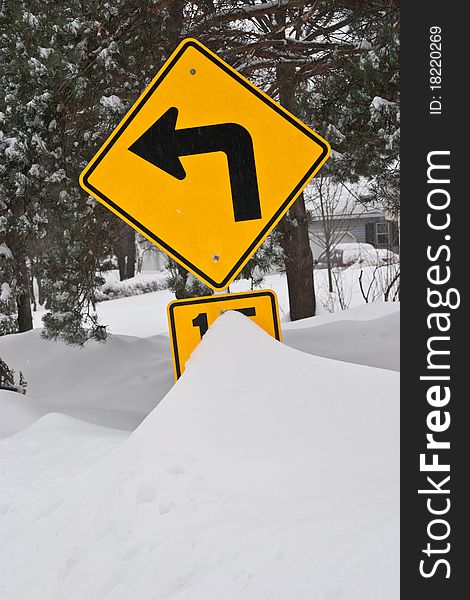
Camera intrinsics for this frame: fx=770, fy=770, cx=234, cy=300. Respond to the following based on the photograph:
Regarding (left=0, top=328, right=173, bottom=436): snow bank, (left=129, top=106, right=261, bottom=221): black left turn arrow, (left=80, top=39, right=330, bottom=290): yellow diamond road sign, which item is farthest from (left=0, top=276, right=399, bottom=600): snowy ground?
(left=0, top=328, right=173, bottom=436): snow bank

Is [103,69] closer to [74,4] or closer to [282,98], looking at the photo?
[74,4]

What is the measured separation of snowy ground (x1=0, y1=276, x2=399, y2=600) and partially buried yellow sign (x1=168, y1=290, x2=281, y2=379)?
8 centimetres

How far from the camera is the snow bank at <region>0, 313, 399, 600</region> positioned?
2033 mm

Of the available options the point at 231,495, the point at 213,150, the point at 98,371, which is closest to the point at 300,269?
the point at 98,371

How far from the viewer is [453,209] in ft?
7.26

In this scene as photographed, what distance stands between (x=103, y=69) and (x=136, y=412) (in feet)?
10.1

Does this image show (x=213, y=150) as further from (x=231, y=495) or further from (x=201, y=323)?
(x=231, y=495)

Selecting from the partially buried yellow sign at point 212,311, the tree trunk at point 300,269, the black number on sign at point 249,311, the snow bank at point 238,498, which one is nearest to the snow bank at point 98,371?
the tree trunk at point 300,269

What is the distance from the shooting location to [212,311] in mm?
3365

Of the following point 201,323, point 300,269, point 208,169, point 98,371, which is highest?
point 208,169

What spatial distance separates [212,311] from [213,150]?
69cm

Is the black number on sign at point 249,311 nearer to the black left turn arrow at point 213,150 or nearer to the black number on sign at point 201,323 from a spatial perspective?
the black number on sign at point 201,323

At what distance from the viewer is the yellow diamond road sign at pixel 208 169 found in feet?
10.7

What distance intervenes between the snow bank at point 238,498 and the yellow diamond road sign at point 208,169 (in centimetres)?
38
